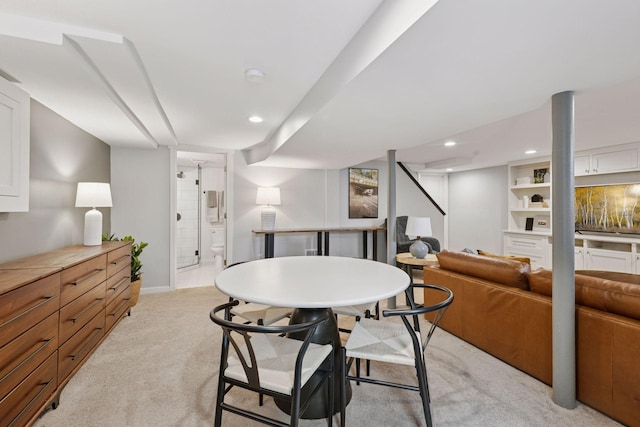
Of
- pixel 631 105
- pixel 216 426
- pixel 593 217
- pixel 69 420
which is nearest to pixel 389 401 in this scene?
pixel 216 426

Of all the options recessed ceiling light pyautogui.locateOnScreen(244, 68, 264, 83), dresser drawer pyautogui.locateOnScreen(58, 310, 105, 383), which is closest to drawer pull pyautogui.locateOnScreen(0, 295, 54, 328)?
dresser drawer pyautogui.locateOnScreen(58, 310, 105, 383)

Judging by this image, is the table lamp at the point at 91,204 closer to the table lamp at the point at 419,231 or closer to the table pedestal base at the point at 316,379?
the table pedestal base at the point at 316,379

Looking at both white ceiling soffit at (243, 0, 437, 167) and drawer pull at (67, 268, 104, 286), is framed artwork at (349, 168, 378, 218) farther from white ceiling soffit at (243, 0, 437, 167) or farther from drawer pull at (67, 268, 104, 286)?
drawer pull at (67, 268, 104, 286)

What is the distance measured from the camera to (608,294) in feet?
5.59

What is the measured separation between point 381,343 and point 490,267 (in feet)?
4.45

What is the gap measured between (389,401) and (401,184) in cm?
472

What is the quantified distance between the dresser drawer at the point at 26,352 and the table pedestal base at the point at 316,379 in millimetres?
1298

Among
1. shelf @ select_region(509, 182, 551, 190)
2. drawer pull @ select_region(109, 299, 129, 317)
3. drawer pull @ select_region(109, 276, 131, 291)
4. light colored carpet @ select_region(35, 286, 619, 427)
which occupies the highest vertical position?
shelf @ select_region(509, 182, 551, 190)

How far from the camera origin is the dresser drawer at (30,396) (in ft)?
4.49

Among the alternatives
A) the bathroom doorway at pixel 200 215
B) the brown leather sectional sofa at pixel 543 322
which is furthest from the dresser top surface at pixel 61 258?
the bathroom doorway at pixel 200 215

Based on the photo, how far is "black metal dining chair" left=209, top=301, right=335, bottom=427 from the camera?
120cm

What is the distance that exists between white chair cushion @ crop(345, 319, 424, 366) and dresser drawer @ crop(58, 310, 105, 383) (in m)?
1.79

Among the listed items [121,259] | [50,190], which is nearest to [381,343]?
[121,259]

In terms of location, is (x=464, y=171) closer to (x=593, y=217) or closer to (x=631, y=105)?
(x=593, y=217)
